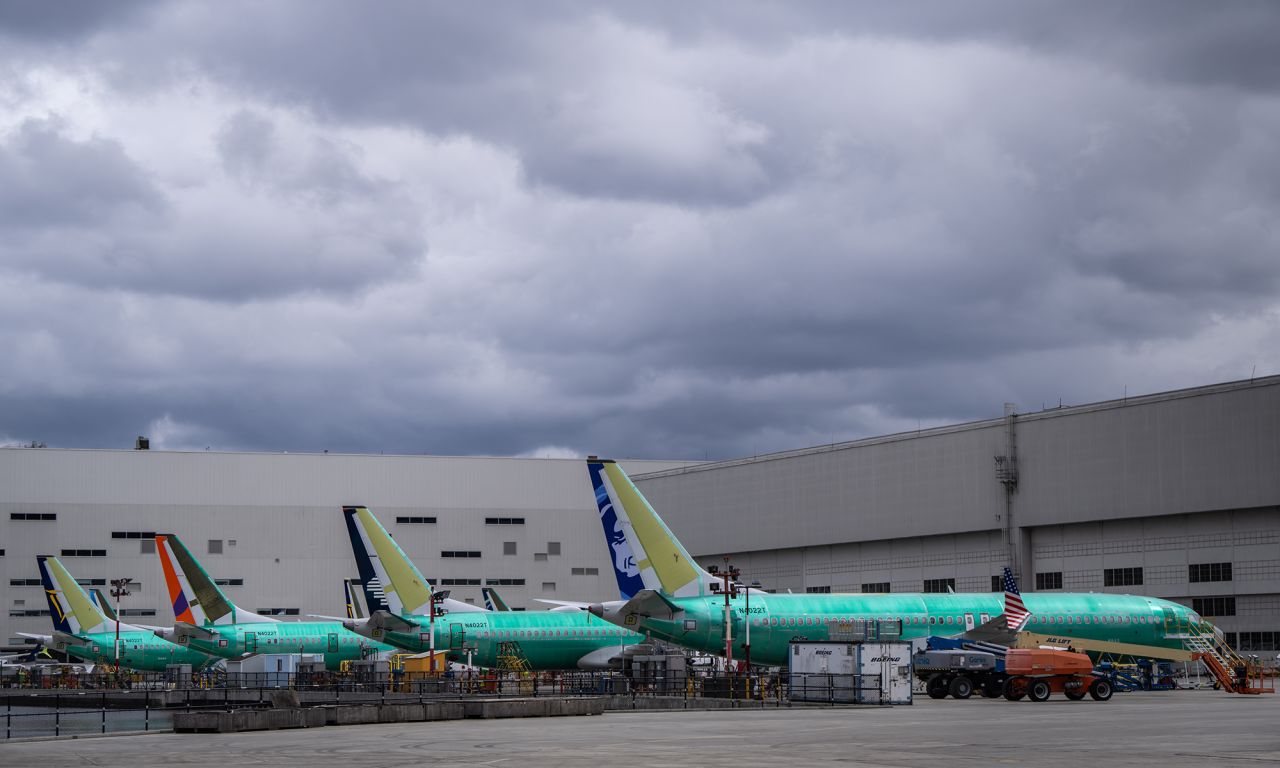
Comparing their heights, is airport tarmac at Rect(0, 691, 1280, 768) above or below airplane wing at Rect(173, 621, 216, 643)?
below

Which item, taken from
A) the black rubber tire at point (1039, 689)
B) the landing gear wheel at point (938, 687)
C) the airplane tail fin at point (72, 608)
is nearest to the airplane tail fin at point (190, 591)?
Result: the airplane tail fin at point (72, 608)

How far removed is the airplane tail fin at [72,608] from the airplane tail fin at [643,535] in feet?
180

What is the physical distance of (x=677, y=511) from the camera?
134 metres

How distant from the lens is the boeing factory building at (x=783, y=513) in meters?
91.3

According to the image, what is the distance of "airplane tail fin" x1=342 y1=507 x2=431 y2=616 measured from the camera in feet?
265

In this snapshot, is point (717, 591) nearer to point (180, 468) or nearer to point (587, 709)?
point (587, 709)

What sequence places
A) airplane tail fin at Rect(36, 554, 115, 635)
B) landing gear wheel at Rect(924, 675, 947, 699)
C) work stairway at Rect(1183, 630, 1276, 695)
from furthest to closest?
airplane tail fin at Rect(36, 554, 115, 635) < work stairway at Rect(1183, 630, 1276, 695) < landing gear wheel at Rect(924, 675, 947, 699)

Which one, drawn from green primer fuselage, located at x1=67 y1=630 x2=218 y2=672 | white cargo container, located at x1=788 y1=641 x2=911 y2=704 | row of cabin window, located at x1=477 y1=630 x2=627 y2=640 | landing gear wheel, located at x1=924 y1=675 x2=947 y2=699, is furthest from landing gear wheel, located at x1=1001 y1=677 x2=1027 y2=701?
green primer fuselage, located at x1=67 y1=630 x2=218 y2=672

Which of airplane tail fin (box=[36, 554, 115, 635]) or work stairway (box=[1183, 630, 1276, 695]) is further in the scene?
airplane tail fin (box=[36, 554, 115, 635])

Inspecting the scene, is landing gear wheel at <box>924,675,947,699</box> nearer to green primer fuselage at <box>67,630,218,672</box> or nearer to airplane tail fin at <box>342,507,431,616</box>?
airplane tail fin at <box>342,507,431,616</box>

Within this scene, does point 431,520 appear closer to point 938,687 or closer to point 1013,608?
point 1013,608

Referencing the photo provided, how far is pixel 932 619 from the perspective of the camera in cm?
7262

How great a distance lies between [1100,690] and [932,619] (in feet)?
31.7

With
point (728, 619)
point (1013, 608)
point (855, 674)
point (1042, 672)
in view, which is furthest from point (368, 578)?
point (1042, 672)
